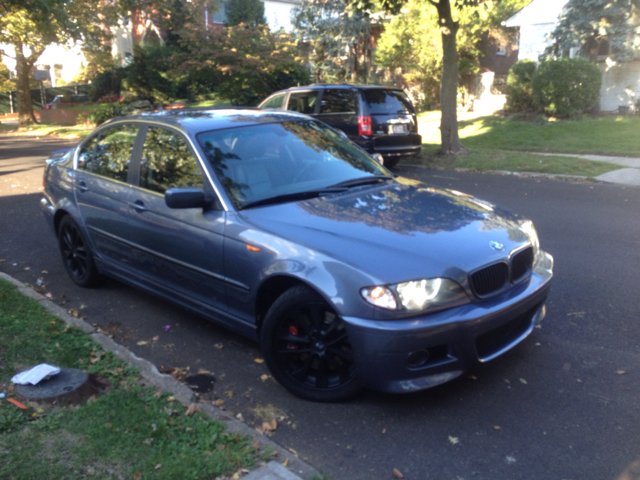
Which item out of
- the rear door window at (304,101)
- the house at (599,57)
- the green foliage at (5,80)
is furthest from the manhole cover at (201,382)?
the green foliage at (5,80)

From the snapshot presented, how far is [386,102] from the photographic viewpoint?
12742mm

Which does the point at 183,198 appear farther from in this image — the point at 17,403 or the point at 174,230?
the point at 17,403

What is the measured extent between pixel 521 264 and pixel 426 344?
3.17ft

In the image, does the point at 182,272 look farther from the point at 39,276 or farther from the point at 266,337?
the point at 39,276

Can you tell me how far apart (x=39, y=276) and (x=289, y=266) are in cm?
382

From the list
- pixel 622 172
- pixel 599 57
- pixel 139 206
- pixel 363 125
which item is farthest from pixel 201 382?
pixel 599 57

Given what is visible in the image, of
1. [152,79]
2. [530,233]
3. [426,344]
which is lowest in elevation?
[426,344]

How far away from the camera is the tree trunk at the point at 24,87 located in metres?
31.1

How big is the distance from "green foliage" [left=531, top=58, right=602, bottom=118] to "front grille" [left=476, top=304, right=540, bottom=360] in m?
17.7

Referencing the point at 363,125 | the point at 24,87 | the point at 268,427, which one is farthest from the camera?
the point at 24,87

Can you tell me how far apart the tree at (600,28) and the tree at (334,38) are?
8.50 m

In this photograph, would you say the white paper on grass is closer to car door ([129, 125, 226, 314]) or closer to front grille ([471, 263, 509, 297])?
car door ([129, 125, 226, 314])

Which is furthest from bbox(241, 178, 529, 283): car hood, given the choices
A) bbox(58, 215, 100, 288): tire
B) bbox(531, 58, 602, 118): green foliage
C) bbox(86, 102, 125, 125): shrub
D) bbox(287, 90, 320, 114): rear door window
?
bbox(86, 102, 125, 125): shrub

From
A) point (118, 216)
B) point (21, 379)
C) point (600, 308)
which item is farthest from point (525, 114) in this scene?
point (21, 379)
